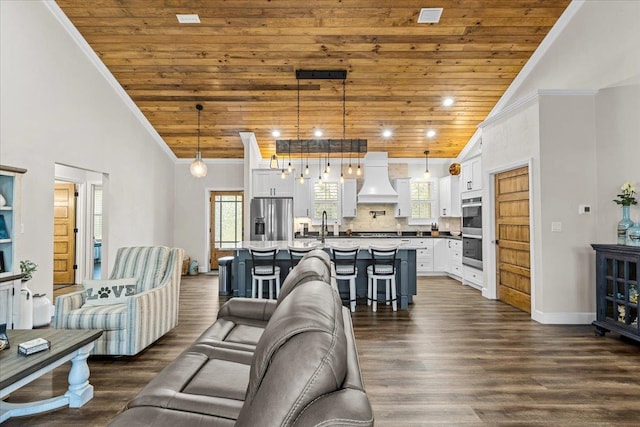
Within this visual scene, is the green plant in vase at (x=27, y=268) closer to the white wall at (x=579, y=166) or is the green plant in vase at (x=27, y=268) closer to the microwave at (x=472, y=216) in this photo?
the white wall at (x=579, y=166)

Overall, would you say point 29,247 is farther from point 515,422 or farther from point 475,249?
point 475,249

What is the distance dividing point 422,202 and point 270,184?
3578 millimetres

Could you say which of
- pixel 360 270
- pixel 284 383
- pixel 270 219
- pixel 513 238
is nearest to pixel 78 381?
pixel 284 383

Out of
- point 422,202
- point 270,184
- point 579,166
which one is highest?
point 270,184

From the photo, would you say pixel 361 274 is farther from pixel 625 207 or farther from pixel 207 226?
pixel 207 226

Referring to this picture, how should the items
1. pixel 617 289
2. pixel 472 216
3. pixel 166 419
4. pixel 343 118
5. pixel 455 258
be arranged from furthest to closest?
pixel 455 258 → pixel 343 118 → pixel 472 216 → pixel 617 289 → pixel 166 419

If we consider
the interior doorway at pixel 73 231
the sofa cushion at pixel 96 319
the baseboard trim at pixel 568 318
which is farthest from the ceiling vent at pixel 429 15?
the interior doorway at pixel 73 231

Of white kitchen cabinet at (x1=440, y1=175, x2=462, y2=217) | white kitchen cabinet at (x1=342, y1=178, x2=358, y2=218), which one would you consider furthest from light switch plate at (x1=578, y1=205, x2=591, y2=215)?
white kitchen cabinet at (x1=342, y1=178, x2=358, y2=218)

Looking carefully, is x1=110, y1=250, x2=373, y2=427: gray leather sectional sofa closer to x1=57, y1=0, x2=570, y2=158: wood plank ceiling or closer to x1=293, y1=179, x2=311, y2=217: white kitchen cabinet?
x1=57, y1=0, x2=570, y2=158: wood plank ceiling

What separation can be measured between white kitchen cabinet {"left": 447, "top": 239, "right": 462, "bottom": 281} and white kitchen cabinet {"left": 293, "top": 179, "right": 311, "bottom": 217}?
317cm

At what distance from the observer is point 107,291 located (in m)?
3.51

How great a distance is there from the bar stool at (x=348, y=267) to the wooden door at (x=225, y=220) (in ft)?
13.8

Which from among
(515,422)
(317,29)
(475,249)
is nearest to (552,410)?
(515,422)

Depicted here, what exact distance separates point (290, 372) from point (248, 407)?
0.18 m
